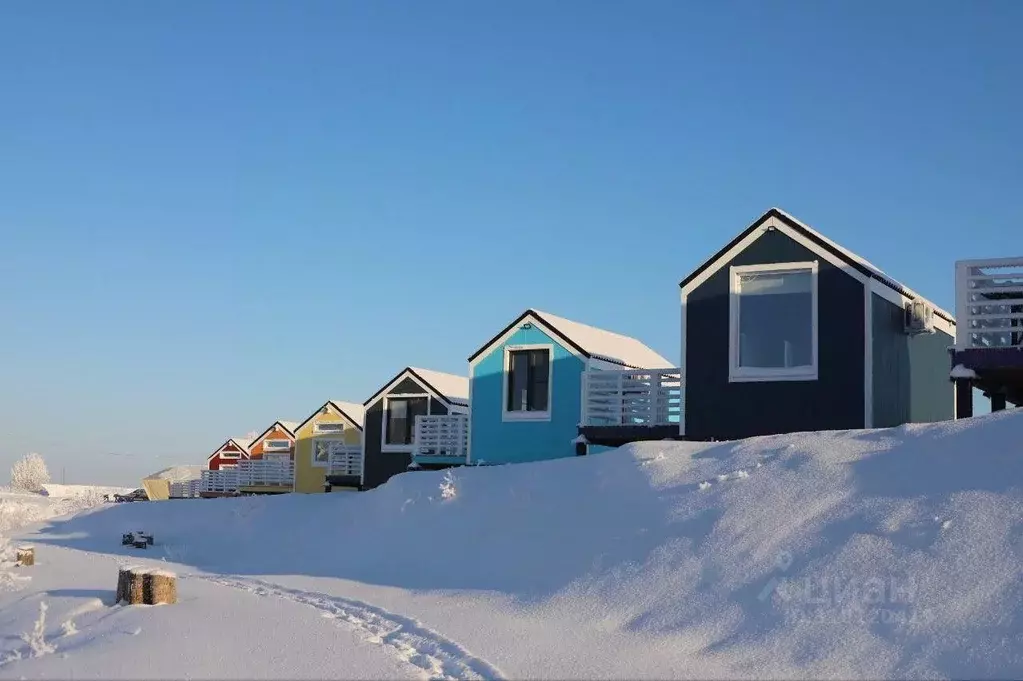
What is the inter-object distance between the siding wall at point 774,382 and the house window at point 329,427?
28.5 meters

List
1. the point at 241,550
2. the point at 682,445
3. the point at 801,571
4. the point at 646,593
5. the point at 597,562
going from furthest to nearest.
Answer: the point at 241,550, the point at 682,445, the point at 597,562, the point at 646,593, the point at 801,571

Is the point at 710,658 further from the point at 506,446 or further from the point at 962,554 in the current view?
the point at 506,446

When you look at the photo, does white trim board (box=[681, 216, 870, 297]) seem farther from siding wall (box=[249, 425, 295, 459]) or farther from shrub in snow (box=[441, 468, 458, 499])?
siding wall (box=[249, 425, 295, 459])

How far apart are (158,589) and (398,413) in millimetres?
24986

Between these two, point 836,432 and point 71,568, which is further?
point 71,568

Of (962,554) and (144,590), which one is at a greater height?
(962,554)

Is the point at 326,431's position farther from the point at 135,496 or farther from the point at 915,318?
the point at 915,318

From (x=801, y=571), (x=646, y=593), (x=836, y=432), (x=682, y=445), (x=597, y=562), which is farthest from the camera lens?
(x=682, y=445)

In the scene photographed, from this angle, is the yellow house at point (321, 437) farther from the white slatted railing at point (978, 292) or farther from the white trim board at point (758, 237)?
the white slatted railing at point (978, 292)

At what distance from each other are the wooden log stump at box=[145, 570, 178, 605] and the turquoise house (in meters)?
13.9

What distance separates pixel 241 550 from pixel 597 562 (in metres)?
12.8

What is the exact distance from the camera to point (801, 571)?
11297 mm

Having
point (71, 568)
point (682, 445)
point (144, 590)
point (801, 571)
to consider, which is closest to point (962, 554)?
point (801, 571)

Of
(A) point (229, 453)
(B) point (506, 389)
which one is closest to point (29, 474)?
(A) point (229, 453)
